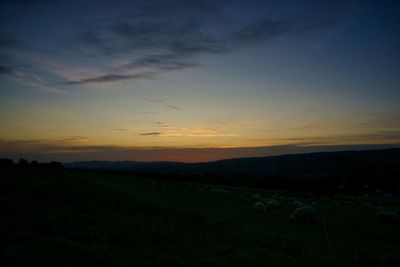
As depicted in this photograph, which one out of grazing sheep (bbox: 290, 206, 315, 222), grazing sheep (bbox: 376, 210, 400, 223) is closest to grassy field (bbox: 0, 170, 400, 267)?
grazing sheep (bbox: 290, 206, 315, 222)

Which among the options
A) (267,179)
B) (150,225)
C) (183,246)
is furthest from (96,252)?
(267,179)

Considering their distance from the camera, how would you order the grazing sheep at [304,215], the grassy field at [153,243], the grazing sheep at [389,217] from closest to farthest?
the grassy field at [153,243], the grazing sheep at [304,215], the grazing sheep at [389,217]

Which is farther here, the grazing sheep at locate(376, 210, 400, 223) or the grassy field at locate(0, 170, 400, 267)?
the grazing sheep at locate(376, 210, 400, 223)

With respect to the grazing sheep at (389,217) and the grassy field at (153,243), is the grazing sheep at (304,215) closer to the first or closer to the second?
the grassy field at (153,243)

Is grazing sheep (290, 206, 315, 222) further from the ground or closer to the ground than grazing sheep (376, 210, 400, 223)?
further from the ground

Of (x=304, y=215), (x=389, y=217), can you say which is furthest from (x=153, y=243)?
(x=389, y=217)

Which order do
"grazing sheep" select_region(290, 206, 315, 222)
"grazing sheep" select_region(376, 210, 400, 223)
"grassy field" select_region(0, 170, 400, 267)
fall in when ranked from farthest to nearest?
"grazing sheep" select_region(376, 210, 400, 223) → "grazing sheep" select_region(290, 206, 315, 222) → "grassy field" select_region(0, 170, 400, 267)

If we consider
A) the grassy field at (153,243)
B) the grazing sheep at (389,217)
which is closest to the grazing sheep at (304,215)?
the grassy field at (153,243)

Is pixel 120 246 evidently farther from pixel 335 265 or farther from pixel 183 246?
pixel 335 265

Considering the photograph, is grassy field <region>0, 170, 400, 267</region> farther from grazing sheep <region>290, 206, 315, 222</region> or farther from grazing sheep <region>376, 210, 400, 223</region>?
grazing sheep <region>376, 210, 400, 223</region>

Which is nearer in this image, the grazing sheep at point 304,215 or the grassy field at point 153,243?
the grassy field at point 153,243

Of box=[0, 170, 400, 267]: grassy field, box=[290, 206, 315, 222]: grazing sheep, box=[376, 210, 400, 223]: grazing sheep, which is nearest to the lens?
box=[0, 170, 400, 267]: grassy field

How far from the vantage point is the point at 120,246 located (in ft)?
41.8

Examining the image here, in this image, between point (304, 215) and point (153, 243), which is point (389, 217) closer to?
point (304, 215)
